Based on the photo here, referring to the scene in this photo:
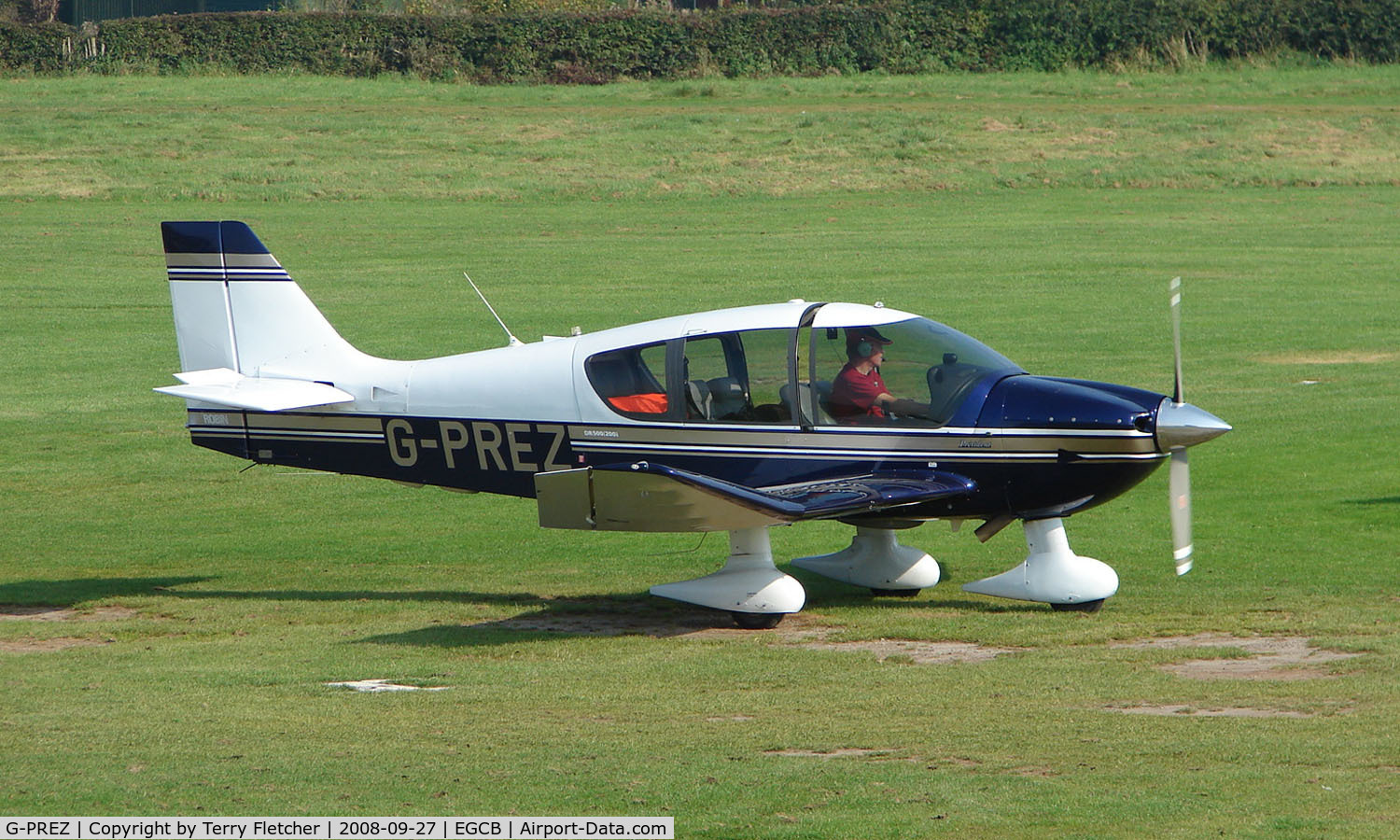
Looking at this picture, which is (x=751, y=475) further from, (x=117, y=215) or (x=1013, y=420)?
(x=117, y=215)

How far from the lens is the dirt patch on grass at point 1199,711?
8727mm

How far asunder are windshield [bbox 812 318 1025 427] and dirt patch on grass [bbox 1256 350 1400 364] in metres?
13.1

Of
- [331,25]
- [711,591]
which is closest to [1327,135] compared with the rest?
[331,25]

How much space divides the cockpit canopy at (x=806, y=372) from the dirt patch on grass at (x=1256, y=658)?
2168 mm

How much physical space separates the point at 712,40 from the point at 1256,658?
44.4 meters

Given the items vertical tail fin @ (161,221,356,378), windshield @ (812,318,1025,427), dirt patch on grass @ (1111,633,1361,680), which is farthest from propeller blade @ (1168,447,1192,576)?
vertical tail fin @ (161,221,356,378)

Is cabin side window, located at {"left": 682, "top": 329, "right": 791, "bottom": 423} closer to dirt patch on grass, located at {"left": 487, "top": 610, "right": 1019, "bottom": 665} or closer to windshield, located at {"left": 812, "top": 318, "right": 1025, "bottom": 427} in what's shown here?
windshield, located at {"left": 812, "top": 318, "right": 1025, "bottom": 427}

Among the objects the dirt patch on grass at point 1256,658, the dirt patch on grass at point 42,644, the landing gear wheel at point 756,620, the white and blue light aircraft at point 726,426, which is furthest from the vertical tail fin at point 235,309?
the dirt patch on grass at point 1256,658

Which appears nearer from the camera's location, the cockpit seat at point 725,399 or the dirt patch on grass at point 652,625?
A: the dirt patch on grass at point 652,625

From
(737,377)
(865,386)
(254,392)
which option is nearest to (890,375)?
(865,386)

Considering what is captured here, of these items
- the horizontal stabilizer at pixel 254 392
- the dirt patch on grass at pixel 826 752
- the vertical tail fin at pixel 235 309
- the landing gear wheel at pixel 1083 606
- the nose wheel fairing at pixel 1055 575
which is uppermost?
the vertical tail fin at pixel 235 309

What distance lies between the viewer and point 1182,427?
35.7 ft

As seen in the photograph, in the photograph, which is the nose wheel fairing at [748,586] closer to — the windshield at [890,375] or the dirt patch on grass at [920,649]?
the dirt patch on grass at [920,649]

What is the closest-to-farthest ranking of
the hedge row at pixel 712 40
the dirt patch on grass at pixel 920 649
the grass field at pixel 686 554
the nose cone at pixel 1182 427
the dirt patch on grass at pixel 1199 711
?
the grass field at pixel 686 554
the dirt patch on grass at pixel 1199 711
the dirt patch on grass at pixel 920 649
the nose cone at pixel 1182 427
the hedge row at pixel 712 40
